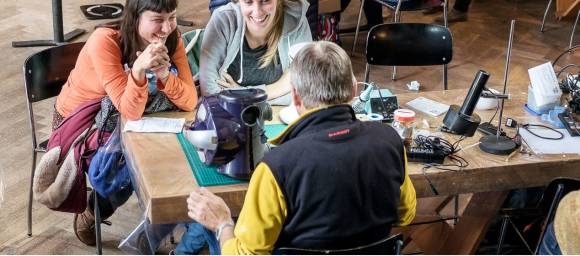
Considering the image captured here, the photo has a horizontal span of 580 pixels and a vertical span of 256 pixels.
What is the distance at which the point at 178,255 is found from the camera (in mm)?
2951

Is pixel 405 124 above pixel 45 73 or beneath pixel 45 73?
above

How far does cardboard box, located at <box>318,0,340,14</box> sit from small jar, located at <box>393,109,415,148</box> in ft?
6.89

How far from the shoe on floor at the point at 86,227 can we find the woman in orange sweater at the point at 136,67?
0.69ft

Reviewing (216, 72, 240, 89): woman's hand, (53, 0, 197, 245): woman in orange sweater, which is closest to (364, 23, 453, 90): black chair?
(216, 72, 240, 89): woman's hand

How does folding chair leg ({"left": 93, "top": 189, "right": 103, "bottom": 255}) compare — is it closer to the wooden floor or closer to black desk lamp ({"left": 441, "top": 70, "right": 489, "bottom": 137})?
the wooden floor

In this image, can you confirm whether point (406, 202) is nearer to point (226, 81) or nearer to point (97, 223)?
point (226, 81)

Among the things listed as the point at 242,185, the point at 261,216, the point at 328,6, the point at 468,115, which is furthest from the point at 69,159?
the point at 328,6

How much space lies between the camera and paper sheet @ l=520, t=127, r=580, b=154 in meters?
2.71

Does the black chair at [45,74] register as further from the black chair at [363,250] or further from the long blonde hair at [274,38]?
the black chair at [363,250]

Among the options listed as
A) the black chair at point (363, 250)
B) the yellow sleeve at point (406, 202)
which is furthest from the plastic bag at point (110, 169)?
the yellow sleeve at point (406, 202)

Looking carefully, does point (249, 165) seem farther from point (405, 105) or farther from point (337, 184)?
point (405, 105)

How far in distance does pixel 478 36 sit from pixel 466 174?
11.0 feet

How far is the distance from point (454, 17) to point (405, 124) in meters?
3.58

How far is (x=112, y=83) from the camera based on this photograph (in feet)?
9.08
